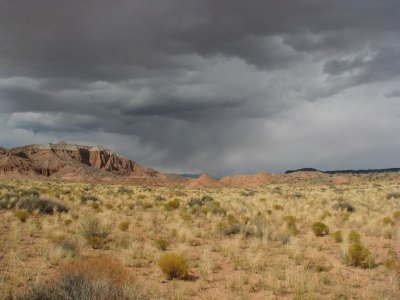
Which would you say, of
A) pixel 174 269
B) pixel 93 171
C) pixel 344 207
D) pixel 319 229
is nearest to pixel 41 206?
pixel 174 269

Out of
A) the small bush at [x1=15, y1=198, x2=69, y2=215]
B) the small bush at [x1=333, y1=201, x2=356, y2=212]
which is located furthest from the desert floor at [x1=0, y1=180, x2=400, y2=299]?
the small bush at [x1=333, y1=201, x2=356, y2=212]

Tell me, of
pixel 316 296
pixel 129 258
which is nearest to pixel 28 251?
pixel 129 258

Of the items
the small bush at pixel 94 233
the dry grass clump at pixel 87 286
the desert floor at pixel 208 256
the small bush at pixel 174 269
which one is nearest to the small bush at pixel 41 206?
the desert floor at pixel 208 256

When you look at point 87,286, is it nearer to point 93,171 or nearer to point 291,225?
point 291,225

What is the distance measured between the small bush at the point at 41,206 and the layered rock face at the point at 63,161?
114 meters

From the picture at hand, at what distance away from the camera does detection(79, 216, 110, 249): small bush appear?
560 inches

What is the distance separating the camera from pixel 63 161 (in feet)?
496

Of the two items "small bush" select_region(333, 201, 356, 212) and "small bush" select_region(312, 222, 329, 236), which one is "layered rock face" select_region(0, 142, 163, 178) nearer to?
"small bush" select_region(333, 201, 356, 212)

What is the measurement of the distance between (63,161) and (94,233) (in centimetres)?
14358

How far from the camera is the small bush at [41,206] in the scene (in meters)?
22.5

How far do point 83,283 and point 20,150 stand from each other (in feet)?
550

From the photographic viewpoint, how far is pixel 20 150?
160m

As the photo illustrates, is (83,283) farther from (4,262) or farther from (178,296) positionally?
(4,262)

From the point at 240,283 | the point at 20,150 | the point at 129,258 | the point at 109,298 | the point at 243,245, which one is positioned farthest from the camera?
the point at 20,150
